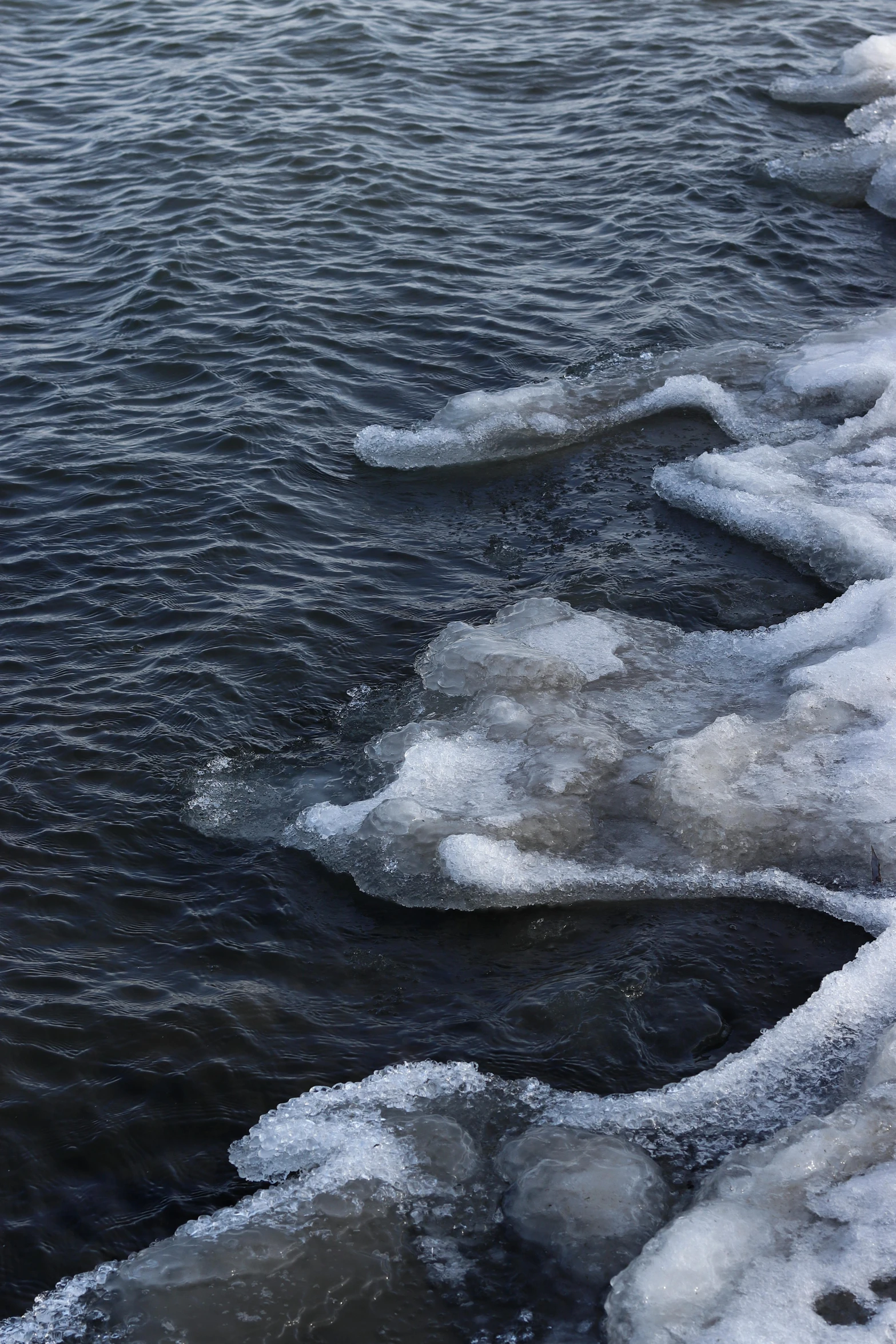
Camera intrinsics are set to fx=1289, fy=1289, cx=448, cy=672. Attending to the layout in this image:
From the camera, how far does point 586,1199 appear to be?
4.07m

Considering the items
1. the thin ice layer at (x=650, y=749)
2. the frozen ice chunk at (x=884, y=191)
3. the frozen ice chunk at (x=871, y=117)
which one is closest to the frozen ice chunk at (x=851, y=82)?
the frozen ice chunk at (x=871, y=117)

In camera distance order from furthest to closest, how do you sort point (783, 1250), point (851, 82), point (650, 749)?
point (851, 82) < point (650, 749) < point (783, 1250)

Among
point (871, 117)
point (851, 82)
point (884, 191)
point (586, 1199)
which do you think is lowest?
point (586, 1199)

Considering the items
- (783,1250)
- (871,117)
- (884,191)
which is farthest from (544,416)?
(871,117)

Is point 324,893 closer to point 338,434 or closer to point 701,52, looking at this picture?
point 338,434

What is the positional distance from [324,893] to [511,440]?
4147mm

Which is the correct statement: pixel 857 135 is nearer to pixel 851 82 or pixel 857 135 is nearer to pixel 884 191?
pixel 851 82

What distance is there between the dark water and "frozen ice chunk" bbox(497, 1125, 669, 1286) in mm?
451

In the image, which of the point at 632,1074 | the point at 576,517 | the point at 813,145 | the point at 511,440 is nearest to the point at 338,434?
the point at 511,440

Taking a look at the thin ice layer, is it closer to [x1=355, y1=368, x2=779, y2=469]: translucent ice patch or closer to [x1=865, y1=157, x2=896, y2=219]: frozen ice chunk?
[x1=355, y1=368, x2=779, y2=469]: translucent ice patch

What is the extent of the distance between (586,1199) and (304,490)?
17.5 ft

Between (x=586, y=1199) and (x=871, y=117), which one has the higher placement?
(x=871, y=117)

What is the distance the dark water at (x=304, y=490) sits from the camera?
488cm

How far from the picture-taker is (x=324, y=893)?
557 cm
